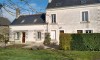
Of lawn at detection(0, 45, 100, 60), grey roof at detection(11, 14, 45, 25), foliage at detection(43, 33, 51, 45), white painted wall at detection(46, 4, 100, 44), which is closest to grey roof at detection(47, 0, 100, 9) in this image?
white painted wall at detection(46, 4, 100, 44)

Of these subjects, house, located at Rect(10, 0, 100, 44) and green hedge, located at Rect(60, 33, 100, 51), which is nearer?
green hedge, located at Rect(60, 33, 100, 51)

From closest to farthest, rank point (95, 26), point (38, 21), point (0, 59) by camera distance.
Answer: point (0, 59) < point (95, 26) < point (38, 21)

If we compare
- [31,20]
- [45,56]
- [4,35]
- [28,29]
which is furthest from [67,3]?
[45,56]

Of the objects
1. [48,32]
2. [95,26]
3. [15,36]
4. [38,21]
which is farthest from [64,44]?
[15,36]

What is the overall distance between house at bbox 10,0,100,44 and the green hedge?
1032cm

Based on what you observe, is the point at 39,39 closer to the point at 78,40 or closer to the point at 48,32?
the point at 48,32

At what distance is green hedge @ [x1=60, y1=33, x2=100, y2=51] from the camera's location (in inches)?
963

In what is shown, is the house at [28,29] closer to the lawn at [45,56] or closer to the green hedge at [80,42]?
the green hedge at [80,42]

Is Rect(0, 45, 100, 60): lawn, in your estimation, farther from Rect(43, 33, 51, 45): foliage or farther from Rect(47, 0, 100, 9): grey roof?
Rect(43, 33, 51, 45): foliage

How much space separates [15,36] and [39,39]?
238 inches

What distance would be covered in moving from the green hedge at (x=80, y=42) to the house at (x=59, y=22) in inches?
406

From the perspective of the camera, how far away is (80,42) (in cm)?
2525

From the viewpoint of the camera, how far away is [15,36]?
44.3 metres

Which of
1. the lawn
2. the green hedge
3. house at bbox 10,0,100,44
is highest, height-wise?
house at bbox 10,0,100,44
